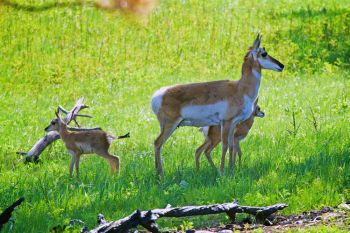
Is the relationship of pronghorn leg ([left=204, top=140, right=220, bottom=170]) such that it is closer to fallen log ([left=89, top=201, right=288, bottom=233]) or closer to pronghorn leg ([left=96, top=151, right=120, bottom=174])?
pronghorn leg ([left=96, top=151, right=120, bottom=174])

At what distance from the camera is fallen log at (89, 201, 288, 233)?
833 cm

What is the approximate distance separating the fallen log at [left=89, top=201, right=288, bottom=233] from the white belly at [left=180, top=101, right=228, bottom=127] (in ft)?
11.3

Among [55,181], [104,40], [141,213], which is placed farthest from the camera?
[104,40]

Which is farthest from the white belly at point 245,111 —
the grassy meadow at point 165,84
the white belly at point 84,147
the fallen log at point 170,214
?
the fallen log at point 170,214

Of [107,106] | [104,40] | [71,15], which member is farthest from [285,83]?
[71,15]

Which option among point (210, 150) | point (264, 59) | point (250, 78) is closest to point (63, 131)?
point (210, 150)

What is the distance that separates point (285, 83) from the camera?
21.0 m

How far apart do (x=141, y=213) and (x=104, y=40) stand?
1683 centimetres

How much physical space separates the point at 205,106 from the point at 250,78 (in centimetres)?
90

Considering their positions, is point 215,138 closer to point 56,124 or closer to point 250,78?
point 250,78

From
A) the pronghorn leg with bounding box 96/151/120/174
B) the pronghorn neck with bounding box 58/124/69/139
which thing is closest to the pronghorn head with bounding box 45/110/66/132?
the pronghorn neck with bounding box 58/124/69/139

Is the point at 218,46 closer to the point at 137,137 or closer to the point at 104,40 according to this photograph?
the point at 104,40

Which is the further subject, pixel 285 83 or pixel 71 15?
pixel 71 15

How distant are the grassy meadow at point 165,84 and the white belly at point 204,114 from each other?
64 cm
